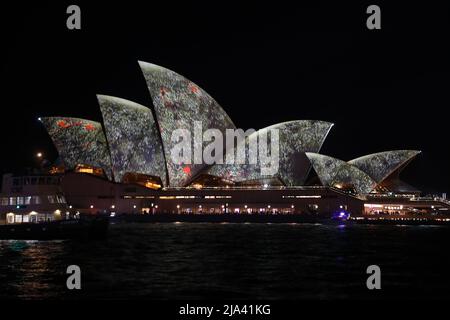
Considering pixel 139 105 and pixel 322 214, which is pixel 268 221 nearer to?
pixel 322 214

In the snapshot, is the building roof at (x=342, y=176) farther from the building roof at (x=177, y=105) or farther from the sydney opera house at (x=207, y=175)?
the building roof at (x=177, y=105)

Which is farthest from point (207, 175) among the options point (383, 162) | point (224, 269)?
point (224, 269)

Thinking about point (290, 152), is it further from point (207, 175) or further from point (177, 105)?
point (177, 105)

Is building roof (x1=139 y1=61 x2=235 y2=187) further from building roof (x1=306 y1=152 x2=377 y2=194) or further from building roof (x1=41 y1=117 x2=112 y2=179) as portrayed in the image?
building roof (x1=306 y1=152 x2=377 y2=194)

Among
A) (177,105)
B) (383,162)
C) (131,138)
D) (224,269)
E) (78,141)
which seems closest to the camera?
(224,269)
